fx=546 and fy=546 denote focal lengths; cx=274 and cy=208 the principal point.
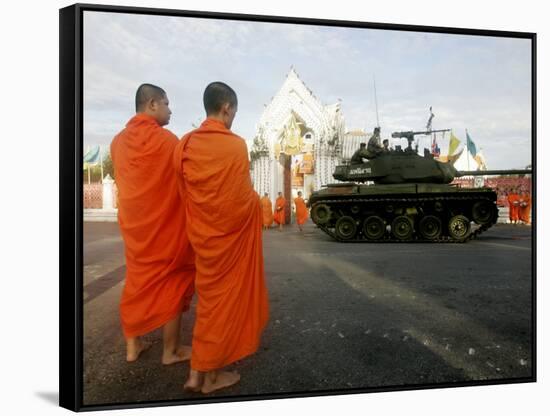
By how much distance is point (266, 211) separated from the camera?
→ 4.20 metres

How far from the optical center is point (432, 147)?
4770 mm

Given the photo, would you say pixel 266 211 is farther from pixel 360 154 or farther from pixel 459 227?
pixel 459 227

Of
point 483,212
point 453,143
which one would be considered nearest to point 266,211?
point 453,143

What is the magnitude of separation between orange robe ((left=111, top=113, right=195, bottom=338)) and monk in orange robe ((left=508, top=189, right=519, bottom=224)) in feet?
9.80

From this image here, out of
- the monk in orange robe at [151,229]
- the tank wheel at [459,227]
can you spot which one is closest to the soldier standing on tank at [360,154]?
the tank wheel at [459,227]

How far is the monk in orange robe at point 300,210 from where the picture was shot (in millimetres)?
4549

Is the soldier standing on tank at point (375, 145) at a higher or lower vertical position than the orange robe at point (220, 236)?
higher

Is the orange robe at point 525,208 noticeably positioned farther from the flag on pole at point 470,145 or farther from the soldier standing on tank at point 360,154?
the soldier standing on tank at point 360,154

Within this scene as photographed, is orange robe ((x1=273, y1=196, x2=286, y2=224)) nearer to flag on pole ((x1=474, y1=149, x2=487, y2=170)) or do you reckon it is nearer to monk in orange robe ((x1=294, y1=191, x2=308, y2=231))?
monk in orange robe ((x1=294, y1=191, x2=308, y2=231))

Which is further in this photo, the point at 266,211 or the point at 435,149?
the point at 435,149

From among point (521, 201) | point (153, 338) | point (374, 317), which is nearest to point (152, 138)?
point (153, 338)

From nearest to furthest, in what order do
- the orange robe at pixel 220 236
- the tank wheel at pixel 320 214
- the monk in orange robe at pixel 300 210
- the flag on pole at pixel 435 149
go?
the orange robe at pixel 220 236
the tank wheel at pixel 320 214
the monk in orange robe at pixel 300 210
the flag on pole at pixel 435 149

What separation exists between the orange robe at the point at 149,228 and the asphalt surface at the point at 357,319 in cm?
14

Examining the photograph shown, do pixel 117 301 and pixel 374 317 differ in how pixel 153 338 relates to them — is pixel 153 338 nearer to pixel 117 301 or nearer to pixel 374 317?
pixel 117 301
